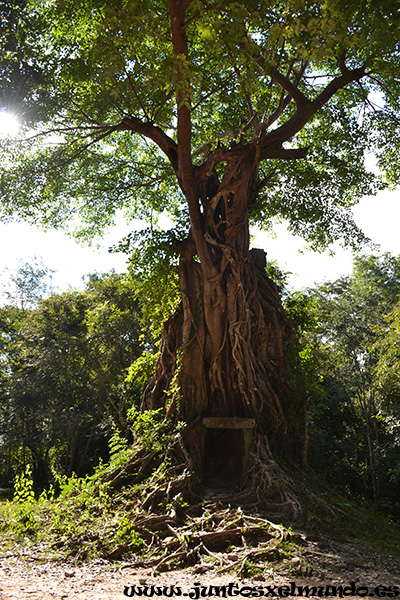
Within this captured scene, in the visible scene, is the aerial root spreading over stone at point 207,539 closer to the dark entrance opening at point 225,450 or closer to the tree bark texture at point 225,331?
the dark entrance opening at point 225,450

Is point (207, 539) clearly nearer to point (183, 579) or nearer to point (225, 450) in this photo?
point (183, 579)

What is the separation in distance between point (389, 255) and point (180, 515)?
67.7ft

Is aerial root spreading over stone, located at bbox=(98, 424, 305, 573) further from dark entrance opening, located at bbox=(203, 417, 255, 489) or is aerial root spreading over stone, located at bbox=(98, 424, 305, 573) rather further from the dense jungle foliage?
the dense jungle foliage

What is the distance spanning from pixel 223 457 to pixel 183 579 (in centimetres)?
411

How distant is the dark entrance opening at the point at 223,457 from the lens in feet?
23.2

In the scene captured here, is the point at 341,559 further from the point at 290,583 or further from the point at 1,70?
the point at 1,70

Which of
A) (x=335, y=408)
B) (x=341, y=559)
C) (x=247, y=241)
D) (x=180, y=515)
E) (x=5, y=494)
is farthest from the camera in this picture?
(x=5, y=494)

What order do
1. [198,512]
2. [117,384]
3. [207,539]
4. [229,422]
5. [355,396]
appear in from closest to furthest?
1. [207,539]
2. [198,512]
3. [229,422]
4. [355,396]
5. [117,384]

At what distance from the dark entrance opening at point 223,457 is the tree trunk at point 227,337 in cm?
71

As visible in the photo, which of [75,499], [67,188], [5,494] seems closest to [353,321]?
[67,188]

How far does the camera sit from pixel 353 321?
14367 mm

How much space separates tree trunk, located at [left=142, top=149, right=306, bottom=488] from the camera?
24.6ft

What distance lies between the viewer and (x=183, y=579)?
152 inches

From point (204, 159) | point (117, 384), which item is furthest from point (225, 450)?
point (117, 384)
